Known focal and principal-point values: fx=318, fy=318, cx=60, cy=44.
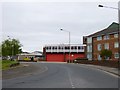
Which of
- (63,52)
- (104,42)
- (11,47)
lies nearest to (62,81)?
(104,42)

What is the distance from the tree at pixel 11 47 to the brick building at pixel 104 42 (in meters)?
26.9

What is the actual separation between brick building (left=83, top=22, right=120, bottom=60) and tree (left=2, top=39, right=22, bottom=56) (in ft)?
88.2

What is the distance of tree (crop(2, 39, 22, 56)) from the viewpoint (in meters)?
113

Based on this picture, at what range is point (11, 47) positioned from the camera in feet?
374

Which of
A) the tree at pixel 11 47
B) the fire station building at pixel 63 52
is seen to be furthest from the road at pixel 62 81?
the fire station building at pixel 63 52

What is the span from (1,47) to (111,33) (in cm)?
4377

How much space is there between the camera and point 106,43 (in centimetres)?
9106

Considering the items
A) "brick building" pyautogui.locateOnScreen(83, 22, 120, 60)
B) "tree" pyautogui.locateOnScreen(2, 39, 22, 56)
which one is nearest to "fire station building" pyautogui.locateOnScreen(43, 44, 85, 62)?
"tree" pyautogui.locateOnScreen(2, 39, 22, 56)

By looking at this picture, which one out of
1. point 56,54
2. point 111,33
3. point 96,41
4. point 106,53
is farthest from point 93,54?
point 56,54

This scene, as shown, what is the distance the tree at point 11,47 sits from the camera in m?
113

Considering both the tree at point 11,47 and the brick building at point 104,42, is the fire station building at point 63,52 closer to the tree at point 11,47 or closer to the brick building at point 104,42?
the tree at point 11,47

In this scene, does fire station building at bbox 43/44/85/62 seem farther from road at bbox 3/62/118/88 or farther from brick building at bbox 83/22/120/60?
road at bbox 3/62/118/88

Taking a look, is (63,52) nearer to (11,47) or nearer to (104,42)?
(11,47)

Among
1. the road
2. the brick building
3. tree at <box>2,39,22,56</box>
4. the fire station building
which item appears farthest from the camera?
the fire station building
